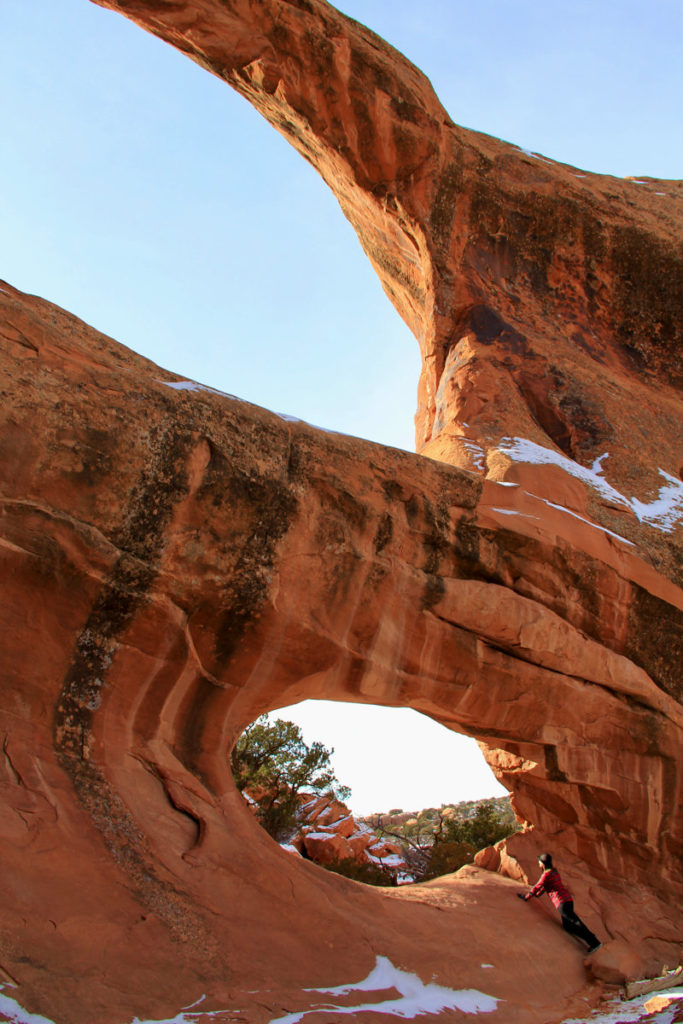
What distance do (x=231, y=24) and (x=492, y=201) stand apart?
231 inches

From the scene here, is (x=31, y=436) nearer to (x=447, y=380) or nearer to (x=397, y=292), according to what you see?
(x=447, y=380)

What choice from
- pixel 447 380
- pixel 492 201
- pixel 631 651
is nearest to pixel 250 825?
pixel 631 651

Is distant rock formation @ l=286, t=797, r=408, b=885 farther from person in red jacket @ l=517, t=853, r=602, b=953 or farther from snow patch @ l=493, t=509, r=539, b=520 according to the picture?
snow patch @ l=493, t=509, r=539, b=520

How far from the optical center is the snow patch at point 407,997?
18.0 ft

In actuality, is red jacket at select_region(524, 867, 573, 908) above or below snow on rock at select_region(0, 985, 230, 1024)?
above

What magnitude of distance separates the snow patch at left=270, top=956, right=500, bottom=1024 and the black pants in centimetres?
205

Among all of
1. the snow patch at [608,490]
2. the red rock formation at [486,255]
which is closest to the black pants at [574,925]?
the red rock formation at [486,255]

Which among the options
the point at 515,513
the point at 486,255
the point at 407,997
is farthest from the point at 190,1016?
the point at 486,255

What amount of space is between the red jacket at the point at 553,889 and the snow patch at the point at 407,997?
2.14 metres

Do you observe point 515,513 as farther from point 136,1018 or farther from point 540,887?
point 136,1018

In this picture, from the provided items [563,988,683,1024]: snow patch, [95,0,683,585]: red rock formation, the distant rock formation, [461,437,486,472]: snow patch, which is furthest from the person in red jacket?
the distant rock formation

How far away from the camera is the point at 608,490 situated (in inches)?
415

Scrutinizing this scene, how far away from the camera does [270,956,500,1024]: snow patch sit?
5.50m

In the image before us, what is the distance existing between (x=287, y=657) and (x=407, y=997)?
119 inches
